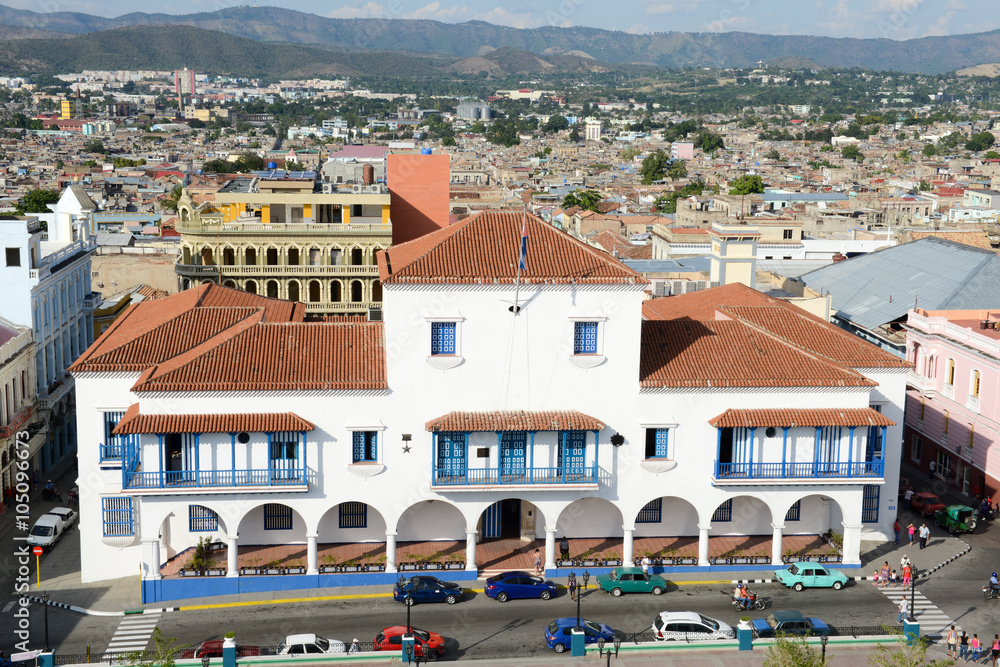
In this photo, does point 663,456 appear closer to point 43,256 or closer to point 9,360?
point 9,360

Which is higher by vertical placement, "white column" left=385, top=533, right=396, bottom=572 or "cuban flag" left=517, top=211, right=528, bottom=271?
"cuban flag" left=517, top=211, right=528, bottom=271

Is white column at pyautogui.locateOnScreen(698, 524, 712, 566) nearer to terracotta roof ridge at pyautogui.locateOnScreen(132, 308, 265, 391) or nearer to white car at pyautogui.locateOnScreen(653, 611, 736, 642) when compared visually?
white car at pyautogui.locateOnScreen(653, 611, 736, 642)

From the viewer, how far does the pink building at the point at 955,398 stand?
178ft

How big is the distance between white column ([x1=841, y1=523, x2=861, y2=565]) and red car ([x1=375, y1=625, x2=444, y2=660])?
1732cm

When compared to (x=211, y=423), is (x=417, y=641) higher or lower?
lower

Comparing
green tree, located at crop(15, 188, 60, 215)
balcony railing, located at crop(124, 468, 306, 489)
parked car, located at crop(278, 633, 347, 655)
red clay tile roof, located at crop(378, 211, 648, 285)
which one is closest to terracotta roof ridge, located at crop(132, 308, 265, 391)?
balcony railing, located at crop(124, 468, 306, 489)

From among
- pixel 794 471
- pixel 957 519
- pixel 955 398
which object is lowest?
pixel 957 519

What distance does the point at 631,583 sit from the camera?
1700 inches

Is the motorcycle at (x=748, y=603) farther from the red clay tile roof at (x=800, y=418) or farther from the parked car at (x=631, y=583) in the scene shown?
the red clay tile roof at (x=800, y=418)

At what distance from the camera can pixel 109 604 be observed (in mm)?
42281

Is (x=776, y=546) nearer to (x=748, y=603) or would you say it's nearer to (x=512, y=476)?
(x=748, y=603)

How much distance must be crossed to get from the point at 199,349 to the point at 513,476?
13.4m

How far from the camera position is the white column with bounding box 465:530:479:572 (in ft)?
143

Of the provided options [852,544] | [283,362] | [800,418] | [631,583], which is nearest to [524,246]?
[283,362]
